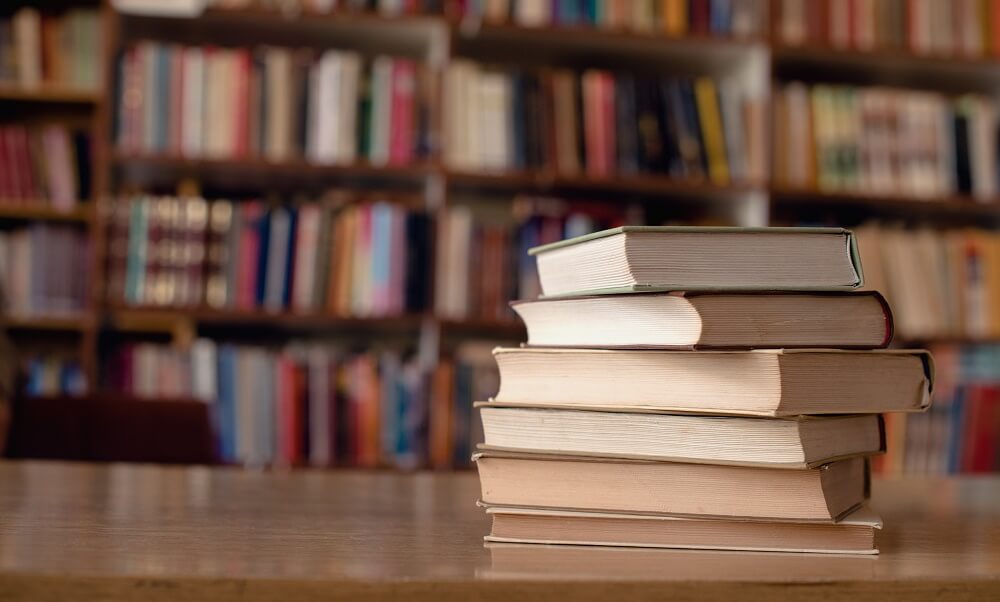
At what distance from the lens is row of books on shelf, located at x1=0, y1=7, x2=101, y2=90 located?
274 cm

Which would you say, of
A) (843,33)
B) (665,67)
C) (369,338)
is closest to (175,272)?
(369,338)

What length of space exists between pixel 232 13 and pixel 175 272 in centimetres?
65

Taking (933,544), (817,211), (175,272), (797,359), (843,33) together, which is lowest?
(933,544)

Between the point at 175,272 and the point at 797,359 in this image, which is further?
the point at 175,272

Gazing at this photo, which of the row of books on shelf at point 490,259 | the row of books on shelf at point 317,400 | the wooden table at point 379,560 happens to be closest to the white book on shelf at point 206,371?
the row of books on shelf at point 317,400

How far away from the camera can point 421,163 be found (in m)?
2.68

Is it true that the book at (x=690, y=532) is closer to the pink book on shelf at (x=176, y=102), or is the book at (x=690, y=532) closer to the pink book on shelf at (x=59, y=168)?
the pink book on shelf at (x=176, y=102)

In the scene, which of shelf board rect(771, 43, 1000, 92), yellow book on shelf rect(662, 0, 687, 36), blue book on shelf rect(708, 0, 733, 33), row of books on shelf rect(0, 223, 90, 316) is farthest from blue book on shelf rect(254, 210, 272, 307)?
shelf board rect(771, 43, 1000, 92)

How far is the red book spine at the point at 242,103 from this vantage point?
8.71 ft

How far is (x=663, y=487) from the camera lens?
0.63 metres

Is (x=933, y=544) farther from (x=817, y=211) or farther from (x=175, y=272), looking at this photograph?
(x=817, y=211)

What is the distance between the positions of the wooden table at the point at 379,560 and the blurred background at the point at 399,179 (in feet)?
5.83

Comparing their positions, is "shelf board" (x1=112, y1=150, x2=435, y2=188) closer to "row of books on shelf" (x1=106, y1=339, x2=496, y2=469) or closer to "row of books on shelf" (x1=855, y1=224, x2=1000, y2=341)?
"row of books on shelf" (x1=106, y1=339, x2=496, y2=469)

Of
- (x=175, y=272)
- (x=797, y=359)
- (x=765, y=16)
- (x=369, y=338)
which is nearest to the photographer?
(x=797, y=359)
